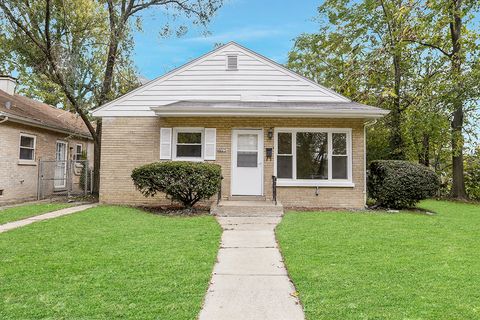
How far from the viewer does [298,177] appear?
36.2ft

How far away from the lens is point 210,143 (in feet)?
36.4

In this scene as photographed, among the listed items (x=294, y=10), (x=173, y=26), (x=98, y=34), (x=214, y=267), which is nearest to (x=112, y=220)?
(x=214, y=267)


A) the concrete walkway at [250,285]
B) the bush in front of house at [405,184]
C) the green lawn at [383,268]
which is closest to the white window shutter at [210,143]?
the green lawn at [383,268]

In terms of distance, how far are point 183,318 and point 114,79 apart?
15111mm

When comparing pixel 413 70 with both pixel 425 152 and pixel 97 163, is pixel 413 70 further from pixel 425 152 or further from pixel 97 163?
pixel 97 163

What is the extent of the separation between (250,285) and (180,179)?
560cm

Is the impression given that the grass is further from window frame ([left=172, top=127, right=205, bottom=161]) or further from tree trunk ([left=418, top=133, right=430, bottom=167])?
tree trunk ([left=418, top=133, right=430, bottom=167])

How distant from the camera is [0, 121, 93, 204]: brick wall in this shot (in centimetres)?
1209

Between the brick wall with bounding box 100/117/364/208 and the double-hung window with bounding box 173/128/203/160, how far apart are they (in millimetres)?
246

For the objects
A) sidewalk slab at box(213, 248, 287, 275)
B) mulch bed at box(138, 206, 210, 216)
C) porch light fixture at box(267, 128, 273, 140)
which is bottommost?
sidewalk slab at box(213, 248, 287, 275)

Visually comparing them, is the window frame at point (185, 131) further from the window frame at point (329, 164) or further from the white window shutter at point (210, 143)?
the window frame at point (329, 164)

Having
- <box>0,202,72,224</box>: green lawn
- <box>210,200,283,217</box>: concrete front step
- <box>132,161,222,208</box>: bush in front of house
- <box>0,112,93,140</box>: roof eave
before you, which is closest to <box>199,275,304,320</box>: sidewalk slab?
<box>210,200,283,217</box>: concrete front step

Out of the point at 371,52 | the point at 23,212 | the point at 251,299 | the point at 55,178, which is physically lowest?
the point at 251,299

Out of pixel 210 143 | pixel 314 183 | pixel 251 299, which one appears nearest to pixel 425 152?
pixel 314 183
